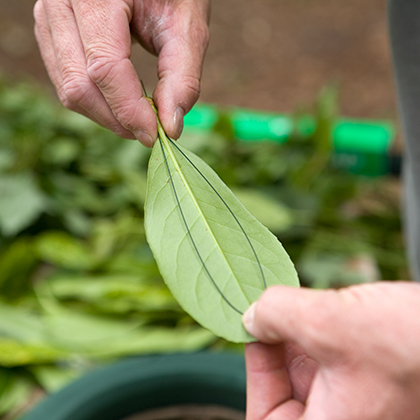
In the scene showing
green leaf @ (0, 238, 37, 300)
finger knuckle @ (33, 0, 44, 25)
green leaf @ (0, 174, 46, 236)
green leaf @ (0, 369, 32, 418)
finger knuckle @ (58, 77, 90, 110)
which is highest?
finger knuckle @ (33, 0, 44, 25)

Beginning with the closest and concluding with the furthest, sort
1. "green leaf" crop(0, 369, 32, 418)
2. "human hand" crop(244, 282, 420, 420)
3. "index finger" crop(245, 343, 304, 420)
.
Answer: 1. "human hand" crop(244, 282, 420, 420)
2. "index finger" crop(245, 343, 304, 420)
3. "green leaf" crop(0, 369, 32, 418)

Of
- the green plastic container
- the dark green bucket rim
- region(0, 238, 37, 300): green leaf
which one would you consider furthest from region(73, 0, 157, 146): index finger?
the green plastic container

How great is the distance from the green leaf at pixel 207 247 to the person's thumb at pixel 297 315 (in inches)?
1.4

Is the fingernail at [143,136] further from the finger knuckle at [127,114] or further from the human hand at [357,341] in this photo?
the human hand at [357,341]

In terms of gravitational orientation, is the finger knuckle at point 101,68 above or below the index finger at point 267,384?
above

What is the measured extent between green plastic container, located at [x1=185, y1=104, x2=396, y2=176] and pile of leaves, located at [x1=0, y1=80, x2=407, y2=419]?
0.28 feet

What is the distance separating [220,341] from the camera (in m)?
0.80

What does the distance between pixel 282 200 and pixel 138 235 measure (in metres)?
0.38

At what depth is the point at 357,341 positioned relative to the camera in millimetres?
290

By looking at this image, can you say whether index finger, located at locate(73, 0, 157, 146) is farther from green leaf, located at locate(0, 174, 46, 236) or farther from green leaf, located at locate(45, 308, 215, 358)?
green leaf, located at locate(0, 174, 46, 236)

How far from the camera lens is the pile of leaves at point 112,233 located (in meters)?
0.77

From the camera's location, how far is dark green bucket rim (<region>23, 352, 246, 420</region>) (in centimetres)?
58

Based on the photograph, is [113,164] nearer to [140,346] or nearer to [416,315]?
[140,346]

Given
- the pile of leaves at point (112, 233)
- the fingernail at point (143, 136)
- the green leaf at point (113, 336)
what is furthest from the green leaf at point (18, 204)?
the fingernail at point (143, 136)
